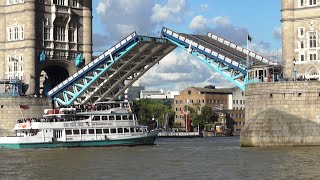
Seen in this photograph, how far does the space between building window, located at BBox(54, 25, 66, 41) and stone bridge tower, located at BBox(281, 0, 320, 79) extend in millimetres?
27679

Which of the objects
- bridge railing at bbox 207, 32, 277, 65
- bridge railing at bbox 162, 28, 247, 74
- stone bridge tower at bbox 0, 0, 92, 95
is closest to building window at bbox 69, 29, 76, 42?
stone bridge tower at bbox 0, 0, 92, 95

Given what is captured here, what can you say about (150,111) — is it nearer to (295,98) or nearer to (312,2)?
(312,2)

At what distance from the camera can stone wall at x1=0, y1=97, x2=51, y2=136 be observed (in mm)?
83062

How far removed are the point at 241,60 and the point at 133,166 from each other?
81.3 ft

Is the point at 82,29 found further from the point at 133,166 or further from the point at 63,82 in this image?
the point at 133,166

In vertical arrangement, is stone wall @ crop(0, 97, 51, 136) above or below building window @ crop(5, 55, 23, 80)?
below

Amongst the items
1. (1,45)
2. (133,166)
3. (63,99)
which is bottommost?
(133,166)

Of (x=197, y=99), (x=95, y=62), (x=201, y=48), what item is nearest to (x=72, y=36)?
(x=95, y=62)

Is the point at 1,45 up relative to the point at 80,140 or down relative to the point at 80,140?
up

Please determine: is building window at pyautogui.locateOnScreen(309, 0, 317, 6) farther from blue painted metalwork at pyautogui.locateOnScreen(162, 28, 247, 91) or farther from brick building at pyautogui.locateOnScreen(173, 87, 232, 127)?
brick building at pyautogui.locateOnScreen(173, 87, 232, 127)

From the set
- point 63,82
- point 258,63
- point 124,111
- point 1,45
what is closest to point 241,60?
point 258,63

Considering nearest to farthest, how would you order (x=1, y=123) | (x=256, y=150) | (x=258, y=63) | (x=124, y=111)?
1. (x=256, y=150)
2. (x=258, y=63)
3. (x=124, y=111)
4. (x=1, y=123)

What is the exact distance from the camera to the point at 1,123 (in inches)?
3290

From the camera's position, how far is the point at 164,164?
165 ft
